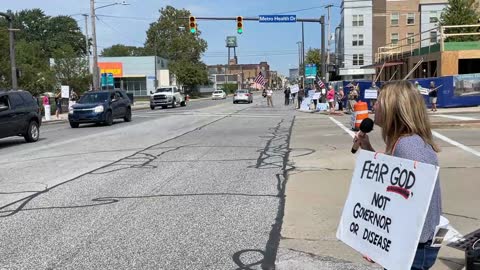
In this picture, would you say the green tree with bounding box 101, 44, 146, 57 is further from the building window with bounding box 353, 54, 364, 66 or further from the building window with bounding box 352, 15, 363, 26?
the building window with bounding box 353, 54, 364, 66

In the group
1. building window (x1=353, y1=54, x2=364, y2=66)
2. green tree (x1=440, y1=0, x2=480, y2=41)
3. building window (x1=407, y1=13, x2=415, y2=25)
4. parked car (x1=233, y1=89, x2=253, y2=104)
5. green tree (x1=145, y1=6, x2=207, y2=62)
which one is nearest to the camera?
green tree (x1=440, y1=0, x2=480, y2=41)

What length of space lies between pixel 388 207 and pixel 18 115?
16.5m

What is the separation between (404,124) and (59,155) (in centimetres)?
1184

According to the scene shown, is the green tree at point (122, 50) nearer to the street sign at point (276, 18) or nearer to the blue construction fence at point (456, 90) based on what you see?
the street sign at point (276, 18)

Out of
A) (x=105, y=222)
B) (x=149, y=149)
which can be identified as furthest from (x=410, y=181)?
(x=149, y=149)

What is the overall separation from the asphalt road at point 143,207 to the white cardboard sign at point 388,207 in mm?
2055

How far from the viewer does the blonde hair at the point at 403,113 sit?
121 inches

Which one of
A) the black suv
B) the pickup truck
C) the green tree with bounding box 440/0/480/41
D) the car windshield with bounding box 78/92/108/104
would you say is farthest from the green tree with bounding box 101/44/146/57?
the black suv

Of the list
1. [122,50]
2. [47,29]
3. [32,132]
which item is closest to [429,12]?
[32,132]

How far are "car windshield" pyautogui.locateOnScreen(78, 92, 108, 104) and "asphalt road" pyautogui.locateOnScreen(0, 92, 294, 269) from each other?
11.6m

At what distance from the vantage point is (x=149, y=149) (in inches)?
566

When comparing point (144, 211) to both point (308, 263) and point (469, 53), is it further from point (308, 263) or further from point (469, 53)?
point (469, 53)

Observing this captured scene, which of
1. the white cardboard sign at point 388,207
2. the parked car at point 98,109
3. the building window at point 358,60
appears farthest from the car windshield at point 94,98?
the building window at point 358,60

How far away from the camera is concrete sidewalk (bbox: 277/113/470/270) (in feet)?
17.1
